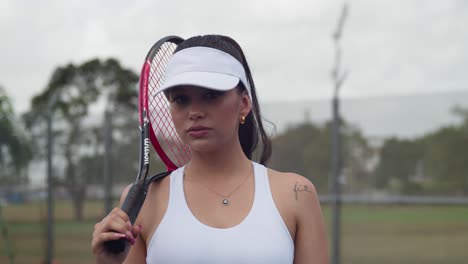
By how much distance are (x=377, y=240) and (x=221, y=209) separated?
5149 millimetres

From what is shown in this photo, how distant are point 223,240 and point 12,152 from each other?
250 inches

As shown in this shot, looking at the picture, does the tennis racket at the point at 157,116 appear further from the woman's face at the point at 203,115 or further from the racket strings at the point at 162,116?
the woman's face at the point at 203,115

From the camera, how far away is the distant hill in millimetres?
6590

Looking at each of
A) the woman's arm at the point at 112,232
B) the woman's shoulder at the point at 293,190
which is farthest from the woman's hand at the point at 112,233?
the woman's shoulder at the point at 293,190

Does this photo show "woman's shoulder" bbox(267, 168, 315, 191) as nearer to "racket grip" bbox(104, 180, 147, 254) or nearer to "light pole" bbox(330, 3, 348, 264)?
"racket grip" bbox(104, 180, 147, 254)

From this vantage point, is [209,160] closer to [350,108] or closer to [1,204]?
[350,108]

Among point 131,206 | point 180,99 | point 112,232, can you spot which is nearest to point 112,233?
point 112,232

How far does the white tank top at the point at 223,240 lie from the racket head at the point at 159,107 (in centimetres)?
42

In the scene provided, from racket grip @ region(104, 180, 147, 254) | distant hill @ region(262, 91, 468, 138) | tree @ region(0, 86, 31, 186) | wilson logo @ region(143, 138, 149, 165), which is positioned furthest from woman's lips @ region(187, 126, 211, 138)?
tree @ region(0, 86, 31, 186)

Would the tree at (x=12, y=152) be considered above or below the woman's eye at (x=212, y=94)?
below

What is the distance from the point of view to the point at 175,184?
2188 mm

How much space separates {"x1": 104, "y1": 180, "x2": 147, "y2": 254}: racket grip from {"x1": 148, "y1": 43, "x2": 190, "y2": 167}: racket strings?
1.15 ft

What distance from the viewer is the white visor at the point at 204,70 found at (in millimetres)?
2045

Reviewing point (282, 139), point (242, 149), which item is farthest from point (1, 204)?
point (242, 149)
